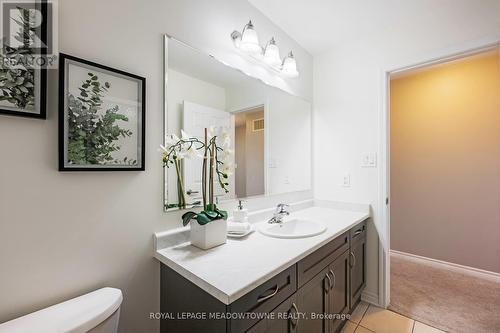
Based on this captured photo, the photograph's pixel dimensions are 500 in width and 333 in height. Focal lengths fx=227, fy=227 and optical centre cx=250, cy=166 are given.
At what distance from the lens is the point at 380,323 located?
1.72 meters

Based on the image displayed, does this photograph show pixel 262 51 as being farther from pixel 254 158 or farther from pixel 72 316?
pixel 72 316

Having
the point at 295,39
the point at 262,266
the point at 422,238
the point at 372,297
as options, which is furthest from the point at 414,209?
the point at 262,266

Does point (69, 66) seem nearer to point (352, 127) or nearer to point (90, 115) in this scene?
point (90, 115)

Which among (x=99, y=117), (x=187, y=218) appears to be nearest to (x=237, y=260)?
(x=187, y=218)

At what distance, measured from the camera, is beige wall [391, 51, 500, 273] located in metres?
2.38

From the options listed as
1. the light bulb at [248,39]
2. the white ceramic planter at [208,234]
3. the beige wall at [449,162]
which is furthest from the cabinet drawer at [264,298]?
the beige wall at [449,162]

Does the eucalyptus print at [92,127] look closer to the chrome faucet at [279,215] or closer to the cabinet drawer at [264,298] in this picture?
the cabinet drawer at [264,298]

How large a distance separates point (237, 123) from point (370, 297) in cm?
186

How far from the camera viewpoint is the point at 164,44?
45.6 inches

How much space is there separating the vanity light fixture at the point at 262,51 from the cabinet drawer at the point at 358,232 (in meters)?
1.35

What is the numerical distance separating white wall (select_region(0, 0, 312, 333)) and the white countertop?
0.59ft

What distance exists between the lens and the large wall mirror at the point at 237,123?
1.22 m

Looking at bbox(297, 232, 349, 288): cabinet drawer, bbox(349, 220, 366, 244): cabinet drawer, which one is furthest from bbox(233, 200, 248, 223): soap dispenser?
bbox(349, 220, 366, 244): cabinet drawer

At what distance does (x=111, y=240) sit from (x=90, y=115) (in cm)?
53
